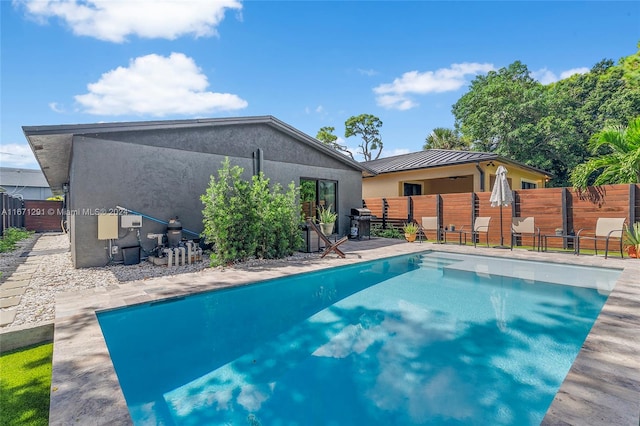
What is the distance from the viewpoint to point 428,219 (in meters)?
13.0

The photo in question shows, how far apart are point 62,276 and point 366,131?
104ft

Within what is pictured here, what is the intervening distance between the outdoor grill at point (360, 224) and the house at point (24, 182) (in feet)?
99.9

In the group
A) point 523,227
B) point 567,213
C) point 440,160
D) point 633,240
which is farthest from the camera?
point 440,160

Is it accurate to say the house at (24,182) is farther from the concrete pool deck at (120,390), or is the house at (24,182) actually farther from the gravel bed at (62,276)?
the concrete pool deck at (120,390)

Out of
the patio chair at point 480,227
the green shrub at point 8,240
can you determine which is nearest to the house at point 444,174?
the patio chair at point 480,227

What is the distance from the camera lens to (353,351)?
3.71 meters

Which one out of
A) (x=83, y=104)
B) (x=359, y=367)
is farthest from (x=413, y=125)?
(x=359, y=367)

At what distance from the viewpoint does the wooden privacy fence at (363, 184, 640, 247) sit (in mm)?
9031

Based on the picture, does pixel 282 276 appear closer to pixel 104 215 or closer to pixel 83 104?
pixel 104 215

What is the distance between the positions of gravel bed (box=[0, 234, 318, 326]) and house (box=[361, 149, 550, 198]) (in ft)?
29.6

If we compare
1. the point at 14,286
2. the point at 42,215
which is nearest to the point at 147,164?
the point at 14,286

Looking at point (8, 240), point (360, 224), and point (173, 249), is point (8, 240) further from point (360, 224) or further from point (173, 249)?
point (360, 224)

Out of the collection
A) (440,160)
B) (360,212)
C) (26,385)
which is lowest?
(26,385)

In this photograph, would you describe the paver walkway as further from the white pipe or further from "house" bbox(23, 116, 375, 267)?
the white pipe
